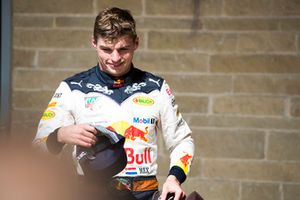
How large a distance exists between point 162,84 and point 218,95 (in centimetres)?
139

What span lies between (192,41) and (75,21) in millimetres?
905

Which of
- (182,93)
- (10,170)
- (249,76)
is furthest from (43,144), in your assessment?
(249,76)

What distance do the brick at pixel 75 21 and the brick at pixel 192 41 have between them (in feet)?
1.55

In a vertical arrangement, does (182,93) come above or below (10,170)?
above

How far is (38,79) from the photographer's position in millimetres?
3846

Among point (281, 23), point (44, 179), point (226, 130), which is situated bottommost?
point (44, 179)

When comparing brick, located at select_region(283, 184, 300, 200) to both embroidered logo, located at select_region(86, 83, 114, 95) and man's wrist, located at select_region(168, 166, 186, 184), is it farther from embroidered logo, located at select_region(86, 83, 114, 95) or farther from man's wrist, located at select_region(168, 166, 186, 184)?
embroidered logo, located at select_region(86, 83, 114, 95)

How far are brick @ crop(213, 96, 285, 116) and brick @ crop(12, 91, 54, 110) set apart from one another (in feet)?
4.27

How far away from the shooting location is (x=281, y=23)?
3.62m

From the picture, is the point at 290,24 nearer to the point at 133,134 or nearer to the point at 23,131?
the point at 133,134

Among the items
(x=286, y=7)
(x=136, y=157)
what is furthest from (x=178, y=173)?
(x=286, y=7)

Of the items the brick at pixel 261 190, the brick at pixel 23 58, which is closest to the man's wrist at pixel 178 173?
the brick at pixel 261 190

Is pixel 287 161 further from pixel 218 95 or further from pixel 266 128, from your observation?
pixel 218 95

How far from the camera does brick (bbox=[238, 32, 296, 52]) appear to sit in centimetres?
362
